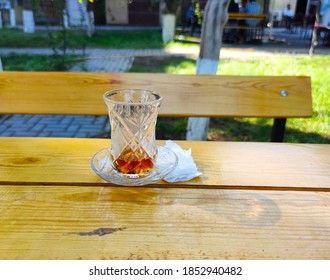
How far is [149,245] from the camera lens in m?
0.64

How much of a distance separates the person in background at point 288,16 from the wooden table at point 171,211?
17.1 m

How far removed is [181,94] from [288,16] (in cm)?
1736

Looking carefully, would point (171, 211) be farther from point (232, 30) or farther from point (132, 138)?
point (232, 30)

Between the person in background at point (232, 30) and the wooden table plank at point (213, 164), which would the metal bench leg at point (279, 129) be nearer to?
the wooden table plank at point (213, 164)

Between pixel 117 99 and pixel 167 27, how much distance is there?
9753 millimetres

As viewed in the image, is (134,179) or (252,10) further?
(252,10)

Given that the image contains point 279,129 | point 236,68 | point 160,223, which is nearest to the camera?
point 160,223

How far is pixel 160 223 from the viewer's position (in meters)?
0.70

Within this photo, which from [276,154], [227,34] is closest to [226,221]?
[276,154]

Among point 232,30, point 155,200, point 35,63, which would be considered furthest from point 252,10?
point 155,200

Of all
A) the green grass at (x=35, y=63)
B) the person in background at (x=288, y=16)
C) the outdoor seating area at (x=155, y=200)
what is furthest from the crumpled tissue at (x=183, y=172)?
the person in background at (x=288, y=16)

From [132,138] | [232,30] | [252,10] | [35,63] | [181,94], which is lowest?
[35,63]

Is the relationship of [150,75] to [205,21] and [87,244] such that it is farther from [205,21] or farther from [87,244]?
[87,244]

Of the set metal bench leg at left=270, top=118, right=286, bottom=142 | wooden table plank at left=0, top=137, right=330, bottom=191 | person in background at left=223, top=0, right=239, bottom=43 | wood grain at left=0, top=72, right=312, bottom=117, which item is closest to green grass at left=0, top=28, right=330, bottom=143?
metal bench leg at left=270, top=118, right=286, bottom=142
